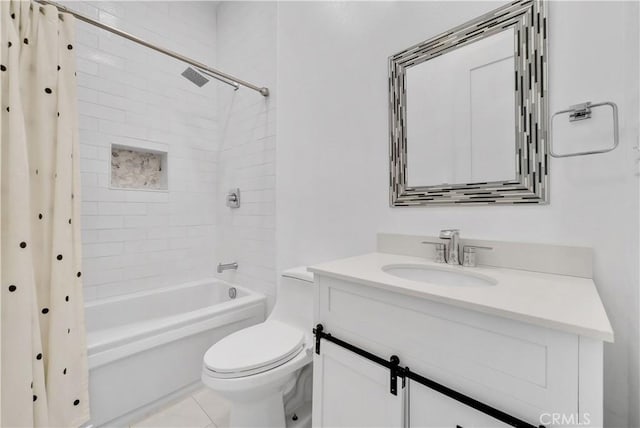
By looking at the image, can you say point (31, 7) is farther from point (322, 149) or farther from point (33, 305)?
point (322, 149)

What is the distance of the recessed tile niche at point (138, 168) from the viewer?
2.03 meters

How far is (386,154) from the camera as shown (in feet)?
4.46

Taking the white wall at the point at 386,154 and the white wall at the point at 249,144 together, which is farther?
the white wall at the point at 249,144

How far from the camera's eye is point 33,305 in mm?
1088

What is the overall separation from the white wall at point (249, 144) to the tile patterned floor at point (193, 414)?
2.23 feet

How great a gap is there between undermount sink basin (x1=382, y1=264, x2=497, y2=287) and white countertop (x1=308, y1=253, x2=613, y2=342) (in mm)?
22

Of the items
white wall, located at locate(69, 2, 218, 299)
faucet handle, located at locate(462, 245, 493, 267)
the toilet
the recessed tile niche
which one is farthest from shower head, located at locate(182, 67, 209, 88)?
faucet handle, located at locate(462, 245, 493, 267)

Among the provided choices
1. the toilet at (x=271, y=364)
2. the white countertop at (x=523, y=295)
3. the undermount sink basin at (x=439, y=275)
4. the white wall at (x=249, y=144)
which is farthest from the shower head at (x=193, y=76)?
the undermount sink basin at (x=439, y=275)

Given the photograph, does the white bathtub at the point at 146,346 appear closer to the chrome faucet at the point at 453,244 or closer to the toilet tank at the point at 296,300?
the toilet tank at the point at 296,300

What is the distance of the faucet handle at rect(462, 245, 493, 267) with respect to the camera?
103 cm

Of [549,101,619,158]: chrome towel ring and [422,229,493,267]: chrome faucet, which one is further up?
[549,101,619,158]: chrome towel ring

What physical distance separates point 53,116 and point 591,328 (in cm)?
194

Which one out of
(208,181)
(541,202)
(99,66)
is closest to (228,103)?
(208,181)

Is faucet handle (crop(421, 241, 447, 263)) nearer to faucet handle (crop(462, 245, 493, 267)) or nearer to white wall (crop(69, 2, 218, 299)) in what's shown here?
faucet handle (crop(462, 245, 493, 267))
